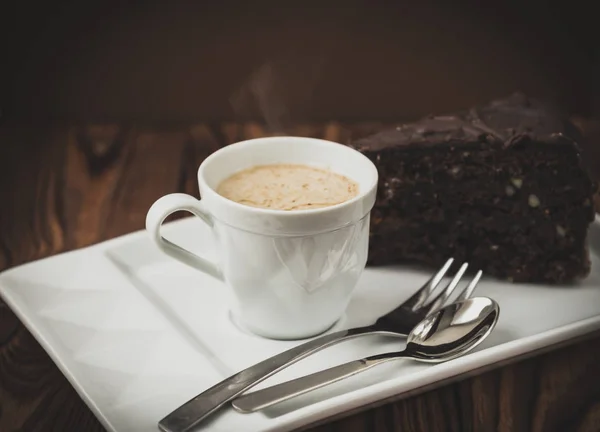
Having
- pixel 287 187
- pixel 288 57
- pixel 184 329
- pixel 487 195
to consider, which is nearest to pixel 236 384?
pixel 184 329

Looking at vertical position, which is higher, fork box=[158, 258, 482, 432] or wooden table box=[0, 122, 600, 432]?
fork box=[158, 258, 482, 432]

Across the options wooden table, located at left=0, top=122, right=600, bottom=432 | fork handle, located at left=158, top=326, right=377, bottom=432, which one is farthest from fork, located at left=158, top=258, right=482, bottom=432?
wooden table, located at left=0, top=122, right=600, bottom=432

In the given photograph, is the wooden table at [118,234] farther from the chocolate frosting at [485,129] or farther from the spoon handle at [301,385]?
the chocolate frosting at [485,129]

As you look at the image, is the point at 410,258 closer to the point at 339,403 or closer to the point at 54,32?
the point at 339,403

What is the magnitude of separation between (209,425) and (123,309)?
32 centimetres

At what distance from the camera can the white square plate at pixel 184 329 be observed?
0.95m

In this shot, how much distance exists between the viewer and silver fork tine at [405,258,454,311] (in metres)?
1.18

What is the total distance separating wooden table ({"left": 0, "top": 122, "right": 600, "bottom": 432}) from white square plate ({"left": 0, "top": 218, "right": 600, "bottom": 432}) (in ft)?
0.13

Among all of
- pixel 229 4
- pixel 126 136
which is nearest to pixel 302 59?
pixel 229 4

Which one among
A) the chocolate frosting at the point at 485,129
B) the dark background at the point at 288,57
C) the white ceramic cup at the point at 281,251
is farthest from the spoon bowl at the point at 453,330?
the dark background at the point at 288,57

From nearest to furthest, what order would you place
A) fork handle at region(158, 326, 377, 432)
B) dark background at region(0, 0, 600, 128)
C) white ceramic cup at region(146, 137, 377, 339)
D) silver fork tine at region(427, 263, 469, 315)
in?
fork handle at region(158, 326, 377, 432) → white ceramic cup at region(146, 137, 377, 339) → silver fork tine at region(427, 263, 469, 315) → dark background at region(0, 0, 600, 128)

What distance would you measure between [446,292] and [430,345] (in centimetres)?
17

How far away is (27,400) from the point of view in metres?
1.00

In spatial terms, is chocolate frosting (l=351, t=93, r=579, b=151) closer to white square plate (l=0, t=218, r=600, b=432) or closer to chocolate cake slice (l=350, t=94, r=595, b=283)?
chocolate cake slice (l=350, t=94, r=595, b=283)
